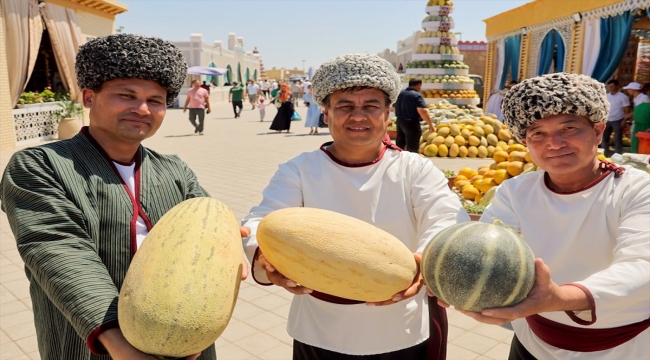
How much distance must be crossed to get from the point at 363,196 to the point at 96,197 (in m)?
1.04

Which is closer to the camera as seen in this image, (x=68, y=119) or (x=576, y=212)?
(x=576, y=212)

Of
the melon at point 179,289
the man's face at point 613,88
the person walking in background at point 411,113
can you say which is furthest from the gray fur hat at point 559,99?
the man's face at point 613,88

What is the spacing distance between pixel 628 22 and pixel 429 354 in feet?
42.4

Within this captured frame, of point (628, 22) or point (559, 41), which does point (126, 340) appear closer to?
point (628, 22)

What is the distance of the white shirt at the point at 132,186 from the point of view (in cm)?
175

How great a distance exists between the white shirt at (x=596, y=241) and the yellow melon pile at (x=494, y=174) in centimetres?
385

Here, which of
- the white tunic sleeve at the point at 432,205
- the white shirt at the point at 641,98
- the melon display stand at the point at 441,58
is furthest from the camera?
the melon display stand at the point at 441,58

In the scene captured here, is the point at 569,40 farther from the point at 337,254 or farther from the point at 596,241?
the point at 337,254

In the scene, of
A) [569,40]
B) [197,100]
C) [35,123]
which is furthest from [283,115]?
[569,40]

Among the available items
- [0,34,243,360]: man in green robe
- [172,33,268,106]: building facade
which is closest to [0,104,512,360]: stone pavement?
[0,34,243,360]: man in green robe

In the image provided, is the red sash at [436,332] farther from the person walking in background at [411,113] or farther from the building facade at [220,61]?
the building facade at [220,61]

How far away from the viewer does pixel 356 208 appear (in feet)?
6.64

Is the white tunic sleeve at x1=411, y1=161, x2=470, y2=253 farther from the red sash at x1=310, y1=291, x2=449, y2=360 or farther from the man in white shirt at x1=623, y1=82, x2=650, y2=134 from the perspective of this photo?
the man in white shirt at x1=623, y1=82, x2=650, y2=134

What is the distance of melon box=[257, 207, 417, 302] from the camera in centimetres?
153
